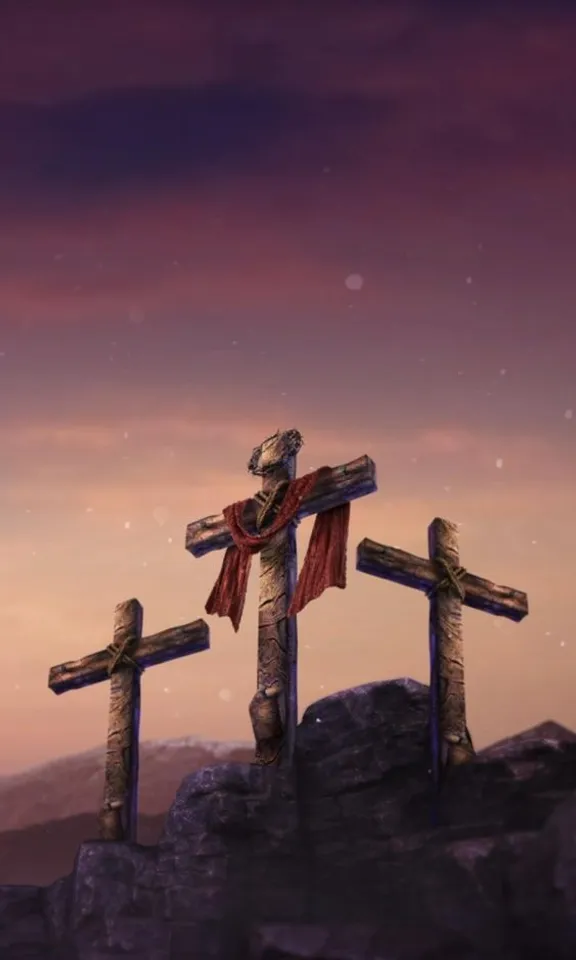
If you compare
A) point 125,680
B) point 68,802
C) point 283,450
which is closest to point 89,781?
point 68,802

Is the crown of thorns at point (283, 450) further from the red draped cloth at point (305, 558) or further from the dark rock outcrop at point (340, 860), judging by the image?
the dark rock outcrop at point (340, 860)

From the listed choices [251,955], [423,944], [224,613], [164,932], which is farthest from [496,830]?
[224,613]

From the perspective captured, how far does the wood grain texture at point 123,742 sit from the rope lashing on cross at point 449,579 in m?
3.32

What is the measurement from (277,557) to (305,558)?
0.97 feet

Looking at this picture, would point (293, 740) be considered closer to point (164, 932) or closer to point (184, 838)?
point (184, 838)

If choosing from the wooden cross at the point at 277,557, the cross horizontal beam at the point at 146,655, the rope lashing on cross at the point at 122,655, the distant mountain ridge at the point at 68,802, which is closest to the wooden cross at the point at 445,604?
the wooden cross at the point at 277,557

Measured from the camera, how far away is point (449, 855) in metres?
9.52

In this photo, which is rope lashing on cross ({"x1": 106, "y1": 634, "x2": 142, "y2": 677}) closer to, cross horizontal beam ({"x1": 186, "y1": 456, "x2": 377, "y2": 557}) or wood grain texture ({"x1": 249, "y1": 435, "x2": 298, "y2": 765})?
cross horizontal beam ({"x1": 186, "y1": 456, "x2": 377, "y2": 557})

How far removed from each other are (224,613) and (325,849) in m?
2.82

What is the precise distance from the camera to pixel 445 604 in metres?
11.2

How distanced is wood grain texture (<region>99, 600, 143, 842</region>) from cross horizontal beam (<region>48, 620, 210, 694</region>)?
15 cm

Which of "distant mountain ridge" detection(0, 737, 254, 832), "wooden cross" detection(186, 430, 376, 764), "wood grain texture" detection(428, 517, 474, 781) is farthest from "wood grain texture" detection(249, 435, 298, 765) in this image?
"distant mountain ridge" detection(0, 737, 254, 832)

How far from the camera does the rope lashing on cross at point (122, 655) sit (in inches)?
491

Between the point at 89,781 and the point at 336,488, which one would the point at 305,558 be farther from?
the point at 89,781
